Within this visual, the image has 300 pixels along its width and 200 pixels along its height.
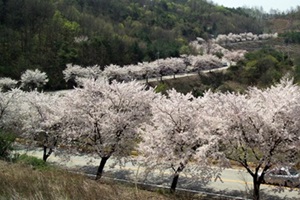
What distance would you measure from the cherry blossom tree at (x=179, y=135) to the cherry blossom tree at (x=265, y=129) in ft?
2.49

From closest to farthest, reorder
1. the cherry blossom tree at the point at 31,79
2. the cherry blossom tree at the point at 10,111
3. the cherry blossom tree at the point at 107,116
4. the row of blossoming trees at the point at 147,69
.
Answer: the cherry blossom tree at the point at 107,116 < the cherry blossom tree at the point at 10,111 < the cherry blossom tree at the point at 31,79 < the row of blossoming trees at the point at 147,69

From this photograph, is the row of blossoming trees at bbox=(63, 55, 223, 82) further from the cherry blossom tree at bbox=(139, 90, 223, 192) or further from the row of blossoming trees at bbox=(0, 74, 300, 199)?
the cherry blossom tree at bbox=(139, 90, 223, 192)

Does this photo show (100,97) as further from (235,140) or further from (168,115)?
(235,140)

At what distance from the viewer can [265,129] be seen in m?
13.9

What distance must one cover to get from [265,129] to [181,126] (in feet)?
12.7

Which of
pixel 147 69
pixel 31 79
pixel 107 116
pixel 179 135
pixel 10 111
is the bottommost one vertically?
pixel 179 135

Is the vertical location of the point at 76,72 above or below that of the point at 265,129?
above

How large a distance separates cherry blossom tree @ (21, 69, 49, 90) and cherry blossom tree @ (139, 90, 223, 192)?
34222 mm

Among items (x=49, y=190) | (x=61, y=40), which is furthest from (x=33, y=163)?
(x=61, y=40)

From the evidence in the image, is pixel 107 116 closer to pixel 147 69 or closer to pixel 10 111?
pixel 10 111

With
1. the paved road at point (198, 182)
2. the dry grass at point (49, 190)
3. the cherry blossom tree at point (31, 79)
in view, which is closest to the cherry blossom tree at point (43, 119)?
the paved road at point (198, 182)

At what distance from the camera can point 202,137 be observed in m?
15.1

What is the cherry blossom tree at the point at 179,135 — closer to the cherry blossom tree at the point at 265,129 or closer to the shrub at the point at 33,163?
the cherry blossom tree at the point at 265,129

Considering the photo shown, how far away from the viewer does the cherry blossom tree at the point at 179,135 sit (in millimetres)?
15195
